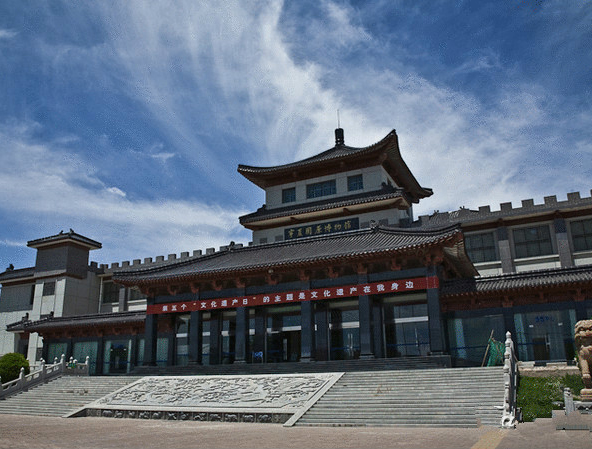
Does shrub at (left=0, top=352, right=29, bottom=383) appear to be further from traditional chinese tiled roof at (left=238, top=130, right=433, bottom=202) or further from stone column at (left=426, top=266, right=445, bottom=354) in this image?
stone column at (left=426, top=266, right=445, bottom=354)

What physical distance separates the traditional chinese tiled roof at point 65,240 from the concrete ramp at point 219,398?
891 inches

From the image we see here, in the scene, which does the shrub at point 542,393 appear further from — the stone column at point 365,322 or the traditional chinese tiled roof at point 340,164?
the traditional chinese tiled roof at point 340,164

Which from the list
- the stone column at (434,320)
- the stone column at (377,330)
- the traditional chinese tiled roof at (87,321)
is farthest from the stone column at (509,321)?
the traditional chinese tiled roof at (87,321)

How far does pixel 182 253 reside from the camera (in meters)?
41.7

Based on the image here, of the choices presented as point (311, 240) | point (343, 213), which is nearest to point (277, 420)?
point (311, 240)

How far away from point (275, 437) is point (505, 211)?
24247 millimetres

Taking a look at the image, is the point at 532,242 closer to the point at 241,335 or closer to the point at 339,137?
the point at 339,137

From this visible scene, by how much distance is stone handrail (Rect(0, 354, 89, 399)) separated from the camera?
2631cm

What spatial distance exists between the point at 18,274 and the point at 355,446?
138ft

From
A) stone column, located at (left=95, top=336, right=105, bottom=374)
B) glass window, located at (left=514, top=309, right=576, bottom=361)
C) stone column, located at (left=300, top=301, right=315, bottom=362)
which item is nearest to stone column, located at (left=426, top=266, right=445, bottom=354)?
glass window, located at (left=514, top=309, right=576, bottom=361)

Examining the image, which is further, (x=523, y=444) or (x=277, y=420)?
(x=277, y=420)

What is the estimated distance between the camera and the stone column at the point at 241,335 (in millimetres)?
26328

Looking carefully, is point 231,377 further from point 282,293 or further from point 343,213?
point 343,213

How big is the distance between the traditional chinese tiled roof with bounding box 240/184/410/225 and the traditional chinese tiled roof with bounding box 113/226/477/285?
11.6ft
